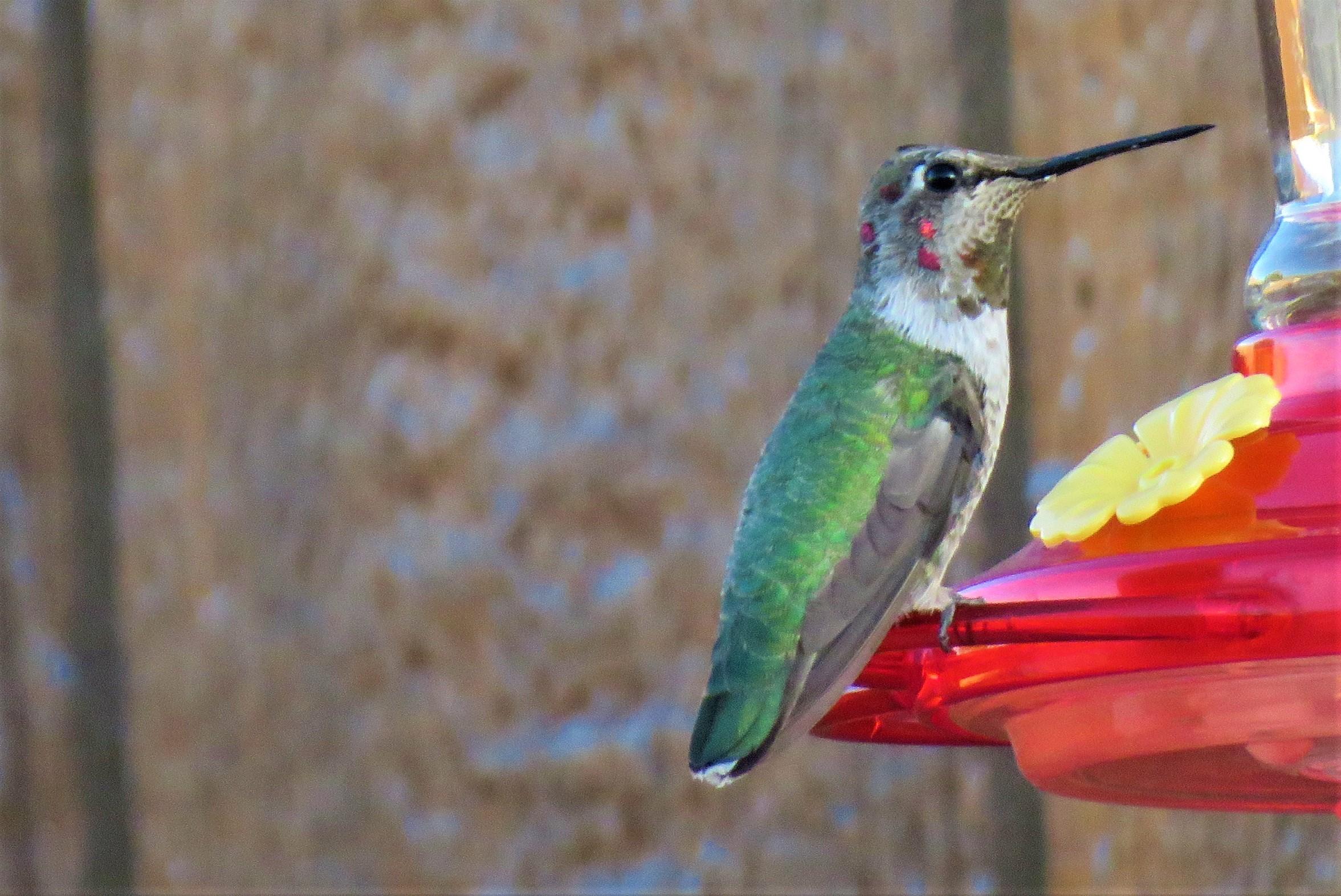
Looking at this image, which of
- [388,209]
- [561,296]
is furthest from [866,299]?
[388,209]

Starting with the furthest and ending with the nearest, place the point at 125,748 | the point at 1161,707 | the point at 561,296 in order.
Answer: the point at 561,296
the point at 125,748
the point at 1161,707

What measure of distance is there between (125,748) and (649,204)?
42.3 inches

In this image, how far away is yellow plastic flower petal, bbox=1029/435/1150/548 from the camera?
212 centimetres

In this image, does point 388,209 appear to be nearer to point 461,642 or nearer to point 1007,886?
point 461,642

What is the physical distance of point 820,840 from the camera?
2.70m

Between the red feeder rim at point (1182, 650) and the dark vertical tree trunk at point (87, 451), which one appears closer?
the red feeder rim at point (1182, 650)

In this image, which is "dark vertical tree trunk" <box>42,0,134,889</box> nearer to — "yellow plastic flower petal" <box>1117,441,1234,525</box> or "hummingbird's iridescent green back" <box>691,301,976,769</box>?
"hummingbird's iridescent green back" <box>691,301,976,769</box>

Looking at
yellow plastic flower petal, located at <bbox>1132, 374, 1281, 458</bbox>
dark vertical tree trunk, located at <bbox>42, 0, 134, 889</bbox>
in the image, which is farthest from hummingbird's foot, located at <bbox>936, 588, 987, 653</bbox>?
dark vertical tree trunk, located at <bbox>42, 0, 134, 889</bbox>

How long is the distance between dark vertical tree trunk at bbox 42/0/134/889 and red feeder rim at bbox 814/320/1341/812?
3.36 ft

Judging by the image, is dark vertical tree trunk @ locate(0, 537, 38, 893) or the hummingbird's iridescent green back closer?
the hummingbird's iridescent green back

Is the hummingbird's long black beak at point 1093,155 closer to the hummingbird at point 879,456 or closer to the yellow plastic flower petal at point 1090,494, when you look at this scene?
the hummingbird at point 879,456

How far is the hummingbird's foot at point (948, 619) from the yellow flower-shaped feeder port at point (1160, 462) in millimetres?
154

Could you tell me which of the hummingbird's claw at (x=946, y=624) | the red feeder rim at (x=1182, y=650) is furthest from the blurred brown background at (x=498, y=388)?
the hummingbird's claw at (x=946, y=624)

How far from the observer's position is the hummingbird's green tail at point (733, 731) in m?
2.00
